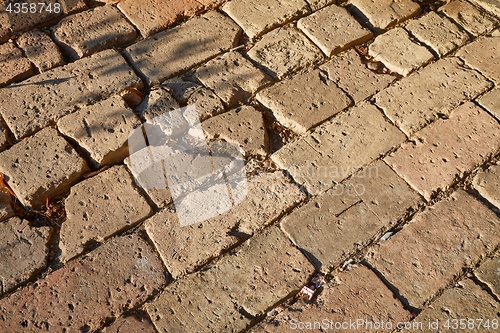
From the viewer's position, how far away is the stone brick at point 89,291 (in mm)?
2998

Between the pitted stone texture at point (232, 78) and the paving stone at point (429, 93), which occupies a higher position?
the pitted stone texture at point (232, 78)

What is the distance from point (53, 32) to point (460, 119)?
326 cm

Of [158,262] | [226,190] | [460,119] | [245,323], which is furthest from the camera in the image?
[460,119]

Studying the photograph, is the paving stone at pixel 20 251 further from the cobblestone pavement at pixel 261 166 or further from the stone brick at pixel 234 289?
the stone brick at pixel 234 289

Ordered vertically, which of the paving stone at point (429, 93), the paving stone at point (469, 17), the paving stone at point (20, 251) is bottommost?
the paving stone at point (20, 251)

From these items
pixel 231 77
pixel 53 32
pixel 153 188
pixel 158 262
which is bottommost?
pixel 158 262

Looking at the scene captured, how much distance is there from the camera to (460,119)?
3.74 meters

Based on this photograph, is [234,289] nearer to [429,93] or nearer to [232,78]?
[232,78]

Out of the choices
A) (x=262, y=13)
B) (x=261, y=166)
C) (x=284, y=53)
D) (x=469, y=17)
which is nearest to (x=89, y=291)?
(x=261, y=166)

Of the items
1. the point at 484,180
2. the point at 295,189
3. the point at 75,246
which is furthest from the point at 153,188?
the point at 484,180

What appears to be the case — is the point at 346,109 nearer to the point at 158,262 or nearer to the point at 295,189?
the point at 295,189

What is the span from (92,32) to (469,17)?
3143 millimetres

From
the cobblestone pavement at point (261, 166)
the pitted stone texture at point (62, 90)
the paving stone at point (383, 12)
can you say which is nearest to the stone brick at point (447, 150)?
the cobblestone pavement at point (261, 166)

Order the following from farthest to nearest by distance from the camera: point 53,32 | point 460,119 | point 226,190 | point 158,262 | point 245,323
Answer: point 53,32, point 460,119, point 226,190, point 158,262, point 245,323
